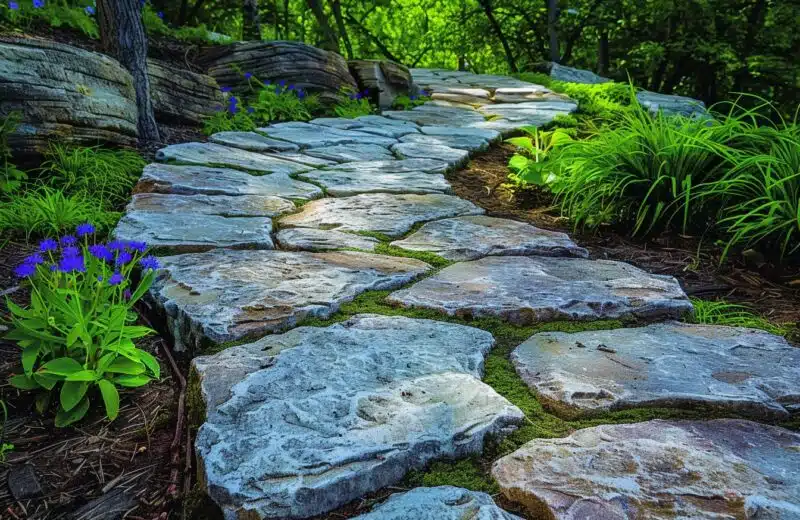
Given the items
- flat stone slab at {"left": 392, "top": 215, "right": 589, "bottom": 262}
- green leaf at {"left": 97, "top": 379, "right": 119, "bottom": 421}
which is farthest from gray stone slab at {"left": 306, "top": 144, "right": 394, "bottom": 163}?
green leaf at {"left": 97, "top": 379, "right": 119, "bottom": 421}

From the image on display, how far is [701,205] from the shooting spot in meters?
2.65

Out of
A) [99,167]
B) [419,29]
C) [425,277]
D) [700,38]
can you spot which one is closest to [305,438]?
[425,277]

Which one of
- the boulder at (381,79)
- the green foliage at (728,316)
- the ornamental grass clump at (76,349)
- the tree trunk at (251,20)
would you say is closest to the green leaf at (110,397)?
the ornamental grass clump at (76,349)

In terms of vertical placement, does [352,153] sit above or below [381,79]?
below

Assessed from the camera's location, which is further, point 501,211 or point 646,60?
point 646,60

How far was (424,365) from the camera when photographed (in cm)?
131

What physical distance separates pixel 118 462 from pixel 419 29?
14.7 m

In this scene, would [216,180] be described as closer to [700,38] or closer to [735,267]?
[735,267]

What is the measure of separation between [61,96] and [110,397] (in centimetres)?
239

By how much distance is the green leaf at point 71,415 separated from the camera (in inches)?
49.8

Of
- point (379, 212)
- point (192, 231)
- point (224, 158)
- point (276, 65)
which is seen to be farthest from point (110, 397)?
point (276, 65)

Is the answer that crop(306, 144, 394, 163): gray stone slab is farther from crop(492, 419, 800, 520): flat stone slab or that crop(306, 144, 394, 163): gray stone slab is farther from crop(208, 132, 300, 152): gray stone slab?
crop(492, 419, 800, 520): flat stone slab

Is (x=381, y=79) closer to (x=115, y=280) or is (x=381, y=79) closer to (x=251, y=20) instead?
(x=251, y=20)

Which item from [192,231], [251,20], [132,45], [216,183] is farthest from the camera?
[251,20]
